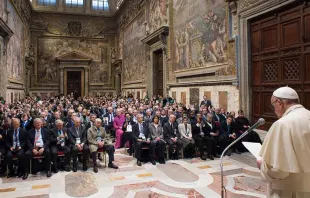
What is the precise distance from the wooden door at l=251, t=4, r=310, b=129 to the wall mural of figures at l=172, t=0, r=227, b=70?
1645 mm

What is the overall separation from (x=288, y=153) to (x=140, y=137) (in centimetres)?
528

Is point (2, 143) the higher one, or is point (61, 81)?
point (61, 81)

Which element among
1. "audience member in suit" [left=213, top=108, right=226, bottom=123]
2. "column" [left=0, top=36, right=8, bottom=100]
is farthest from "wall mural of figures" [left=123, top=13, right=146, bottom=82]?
"audience member in suit" [left=213, top=108, right=226, bottom=123]

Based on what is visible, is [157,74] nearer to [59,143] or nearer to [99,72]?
[59,143]

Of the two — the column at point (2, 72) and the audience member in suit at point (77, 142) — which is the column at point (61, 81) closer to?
the column at point (2, 72)

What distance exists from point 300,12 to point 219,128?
408 cm

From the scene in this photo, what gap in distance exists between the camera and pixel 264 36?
28.5ft

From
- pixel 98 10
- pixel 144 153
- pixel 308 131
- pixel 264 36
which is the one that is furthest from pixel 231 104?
pixel 98 10

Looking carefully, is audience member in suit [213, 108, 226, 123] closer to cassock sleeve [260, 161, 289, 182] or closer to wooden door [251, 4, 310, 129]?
wooden door [251, 4, 310, 129]

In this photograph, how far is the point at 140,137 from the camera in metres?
6.98

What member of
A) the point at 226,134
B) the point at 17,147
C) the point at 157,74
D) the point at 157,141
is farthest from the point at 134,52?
the point at 17,147

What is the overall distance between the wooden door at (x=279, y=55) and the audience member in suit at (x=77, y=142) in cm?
593

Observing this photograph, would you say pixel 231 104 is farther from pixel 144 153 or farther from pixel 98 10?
pixel 98 10

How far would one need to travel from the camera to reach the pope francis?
195 cm
